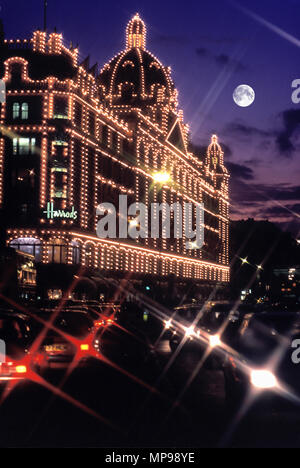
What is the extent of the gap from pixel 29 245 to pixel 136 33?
4152cm

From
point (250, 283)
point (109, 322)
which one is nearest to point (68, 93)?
point (109, 322)

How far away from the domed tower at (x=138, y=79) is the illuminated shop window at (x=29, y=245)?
28.6 meters

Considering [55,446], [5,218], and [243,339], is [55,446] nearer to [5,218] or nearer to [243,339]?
[243,339]

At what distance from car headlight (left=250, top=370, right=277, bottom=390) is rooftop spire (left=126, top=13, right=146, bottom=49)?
86.5 meters

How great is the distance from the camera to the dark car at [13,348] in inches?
579

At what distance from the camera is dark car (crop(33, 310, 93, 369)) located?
20.2m

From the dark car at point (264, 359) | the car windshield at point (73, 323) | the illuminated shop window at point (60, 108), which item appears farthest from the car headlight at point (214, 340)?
the illuminated shop window at point (60, 108)

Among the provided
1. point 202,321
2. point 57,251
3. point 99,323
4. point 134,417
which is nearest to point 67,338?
point 202,321

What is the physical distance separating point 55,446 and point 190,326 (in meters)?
15.1

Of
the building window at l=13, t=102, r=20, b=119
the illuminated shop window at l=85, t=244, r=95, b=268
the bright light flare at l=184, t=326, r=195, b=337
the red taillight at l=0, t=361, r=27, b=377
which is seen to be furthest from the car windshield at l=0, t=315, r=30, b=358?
the building window at l=13, t=102, r=20, b=119

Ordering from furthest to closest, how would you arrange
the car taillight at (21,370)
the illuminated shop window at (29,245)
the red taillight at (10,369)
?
the illuminated shop window at (29,245)
the car taillight at (21,370)
the red taillight at (10,369)

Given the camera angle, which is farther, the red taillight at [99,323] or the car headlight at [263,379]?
the red taillight at [99,323]

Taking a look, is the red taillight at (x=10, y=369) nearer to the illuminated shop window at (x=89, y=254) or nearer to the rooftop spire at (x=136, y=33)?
the illuminated shop window at (x=89, y=254)

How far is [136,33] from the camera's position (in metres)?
95.8
